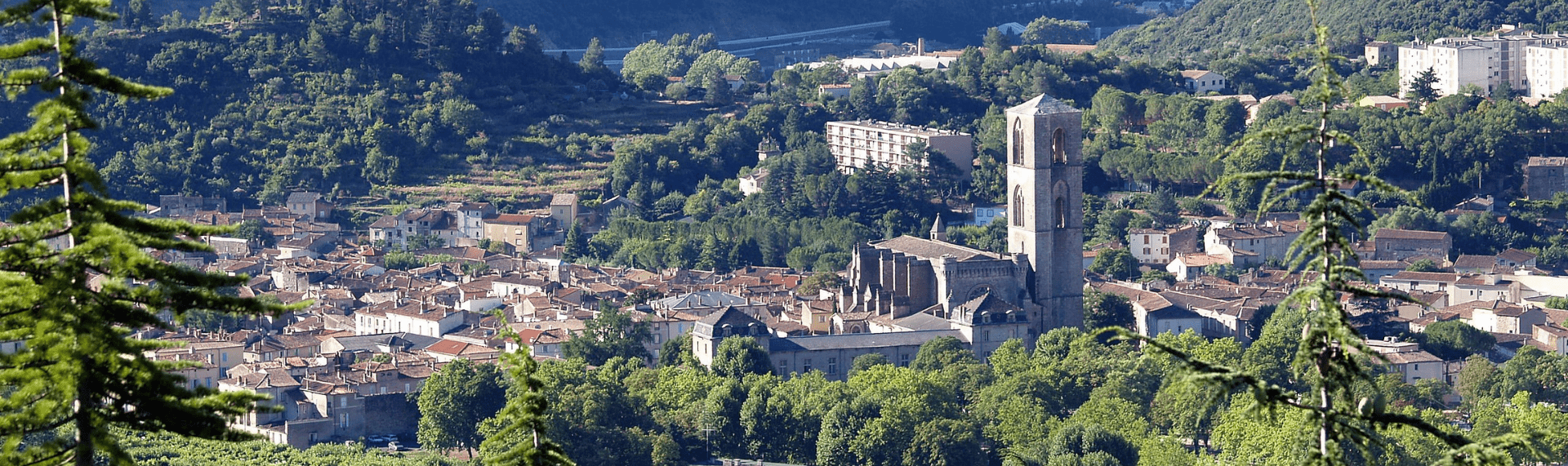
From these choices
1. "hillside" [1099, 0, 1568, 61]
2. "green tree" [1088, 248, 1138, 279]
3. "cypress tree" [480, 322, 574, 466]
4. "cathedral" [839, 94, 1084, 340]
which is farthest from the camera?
"hillside" [1099, 0, 1568, 61]

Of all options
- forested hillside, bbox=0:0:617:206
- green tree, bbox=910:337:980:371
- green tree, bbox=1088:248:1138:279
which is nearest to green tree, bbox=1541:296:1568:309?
green tree, bbox=1088:248:1138:279

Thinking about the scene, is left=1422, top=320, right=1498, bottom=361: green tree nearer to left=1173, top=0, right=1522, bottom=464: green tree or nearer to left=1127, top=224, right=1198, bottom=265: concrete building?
left=1127, top=224, right=1198, bottom=265: concrete building

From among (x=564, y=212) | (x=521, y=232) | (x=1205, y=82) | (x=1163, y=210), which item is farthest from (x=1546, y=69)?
(x=521, y=232)

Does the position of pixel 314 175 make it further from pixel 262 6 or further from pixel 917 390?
pixel 917 390

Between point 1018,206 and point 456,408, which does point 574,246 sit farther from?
point 456,408

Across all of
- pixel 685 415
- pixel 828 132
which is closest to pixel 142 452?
pixel 685 415

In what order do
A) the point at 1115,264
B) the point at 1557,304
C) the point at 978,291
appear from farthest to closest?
1. the point at 1115,264
2. the point at 1557,304
3. the point at 978,291
